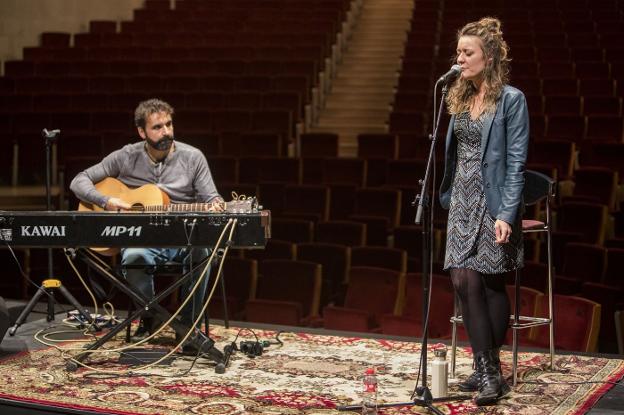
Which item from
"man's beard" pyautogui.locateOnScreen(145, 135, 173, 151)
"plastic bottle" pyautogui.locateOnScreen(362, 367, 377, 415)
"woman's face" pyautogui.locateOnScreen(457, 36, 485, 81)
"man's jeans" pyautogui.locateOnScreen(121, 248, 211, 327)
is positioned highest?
"woman's face" pyautogui.locateOnScreen(457, 36, 485, 81)

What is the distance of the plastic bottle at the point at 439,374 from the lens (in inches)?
101

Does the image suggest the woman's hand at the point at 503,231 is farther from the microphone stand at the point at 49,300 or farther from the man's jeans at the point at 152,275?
the microphone stand at the point at 49,300

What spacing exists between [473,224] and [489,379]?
423 millimetres

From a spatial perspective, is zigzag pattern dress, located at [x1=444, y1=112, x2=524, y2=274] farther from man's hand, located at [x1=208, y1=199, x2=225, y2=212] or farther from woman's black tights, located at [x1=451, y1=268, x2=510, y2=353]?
man's hand, located at [x1=208, y1=199, x2=225, y2=212]

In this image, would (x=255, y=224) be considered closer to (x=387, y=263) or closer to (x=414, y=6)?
(x=387, y=263)

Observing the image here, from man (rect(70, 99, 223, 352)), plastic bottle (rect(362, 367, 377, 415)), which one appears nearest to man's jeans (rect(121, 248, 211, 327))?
man (rect(70, 99, 223, 352))

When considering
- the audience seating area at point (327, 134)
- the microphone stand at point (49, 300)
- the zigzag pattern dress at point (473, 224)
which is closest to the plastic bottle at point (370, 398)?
the zigzag pattern dress at point (473, 224)

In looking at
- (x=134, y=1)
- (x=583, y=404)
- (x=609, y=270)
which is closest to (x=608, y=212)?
(x=609, y=270)

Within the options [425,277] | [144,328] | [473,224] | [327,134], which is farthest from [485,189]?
[327,134]

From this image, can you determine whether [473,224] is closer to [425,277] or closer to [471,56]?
[425,277]

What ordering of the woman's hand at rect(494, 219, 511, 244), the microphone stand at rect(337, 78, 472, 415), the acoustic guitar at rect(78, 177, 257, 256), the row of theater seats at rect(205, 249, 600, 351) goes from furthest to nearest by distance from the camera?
the row of theater seats at rect(205, 249, 600, 351) → the acoustic guitar at rect(78, 177, 257, 256) → the woman's hand at rect(494, 219, 511, 244) → the microphone stand at rect(337, 78, 472, 415)

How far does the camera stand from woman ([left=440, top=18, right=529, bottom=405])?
247 cm

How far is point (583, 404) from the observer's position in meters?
2.54

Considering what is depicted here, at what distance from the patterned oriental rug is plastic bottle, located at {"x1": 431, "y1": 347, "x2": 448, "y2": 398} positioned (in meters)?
0.05
